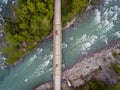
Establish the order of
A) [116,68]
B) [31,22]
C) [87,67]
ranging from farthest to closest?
[87,67] → [116,68] → [31,22]

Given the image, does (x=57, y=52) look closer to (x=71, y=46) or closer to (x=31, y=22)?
(x=71, y=46)

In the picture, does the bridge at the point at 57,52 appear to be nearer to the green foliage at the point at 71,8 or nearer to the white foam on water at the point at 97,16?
the green foliage at the point at 71,8

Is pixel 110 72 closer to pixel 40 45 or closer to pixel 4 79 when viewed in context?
pixel 40 45

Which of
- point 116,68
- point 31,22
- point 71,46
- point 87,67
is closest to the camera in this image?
point 31,22

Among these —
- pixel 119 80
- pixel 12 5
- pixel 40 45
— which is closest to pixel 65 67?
pixel 40 45

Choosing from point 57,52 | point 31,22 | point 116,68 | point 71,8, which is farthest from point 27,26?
point 116,68

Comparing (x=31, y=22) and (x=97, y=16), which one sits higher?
(x=97, y=16)

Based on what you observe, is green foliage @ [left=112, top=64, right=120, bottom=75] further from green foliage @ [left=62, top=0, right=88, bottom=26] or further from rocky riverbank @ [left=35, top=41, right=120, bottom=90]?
green foliage @ [left=62, top=0, right=88, bottom=26]
